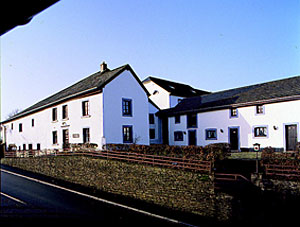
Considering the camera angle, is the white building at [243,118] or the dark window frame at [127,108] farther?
the dark window frame at [127,108]

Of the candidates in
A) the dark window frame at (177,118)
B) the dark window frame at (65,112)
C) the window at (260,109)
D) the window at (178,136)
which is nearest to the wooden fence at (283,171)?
the window at (260,109)

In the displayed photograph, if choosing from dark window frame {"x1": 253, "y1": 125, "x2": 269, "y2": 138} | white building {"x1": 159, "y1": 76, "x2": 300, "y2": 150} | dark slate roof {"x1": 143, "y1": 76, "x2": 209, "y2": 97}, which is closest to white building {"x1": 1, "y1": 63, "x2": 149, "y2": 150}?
white building {"x1": 159, "y1": 76, "x2": 300, "y2": 150}

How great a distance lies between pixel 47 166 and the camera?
2189 cm

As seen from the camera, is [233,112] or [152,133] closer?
[233,112]

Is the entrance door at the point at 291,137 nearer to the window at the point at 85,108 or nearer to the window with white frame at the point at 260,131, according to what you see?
the window with white frame at the point at 260,131

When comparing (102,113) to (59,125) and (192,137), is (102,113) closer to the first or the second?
(59,125)

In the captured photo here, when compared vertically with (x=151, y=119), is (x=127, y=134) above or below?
below

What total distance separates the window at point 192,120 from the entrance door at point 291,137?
433 inches

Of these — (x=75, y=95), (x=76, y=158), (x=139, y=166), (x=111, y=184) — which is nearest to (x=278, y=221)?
(x=139, y=166)

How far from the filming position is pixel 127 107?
2583 centimetres

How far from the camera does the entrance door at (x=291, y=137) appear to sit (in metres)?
21.9

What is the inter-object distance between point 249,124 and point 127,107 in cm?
1332

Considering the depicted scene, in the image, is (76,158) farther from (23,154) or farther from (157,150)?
(23,154)

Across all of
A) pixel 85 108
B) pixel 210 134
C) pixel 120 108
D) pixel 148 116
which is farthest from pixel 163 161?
pixel 210 134
